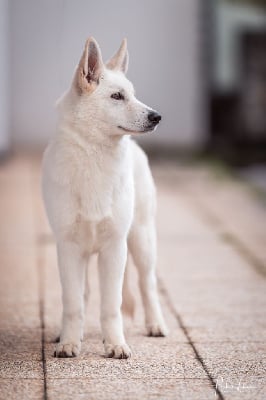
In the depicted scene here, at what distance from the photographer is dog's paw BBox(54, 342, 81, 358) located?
470cm

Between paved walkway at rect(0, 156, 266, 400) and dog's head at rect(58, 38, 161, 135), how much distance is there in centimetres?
118

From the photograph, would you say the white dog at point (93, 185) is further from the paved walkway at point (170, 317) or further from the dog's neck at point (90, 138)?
the paved walkway at point (170, 317)

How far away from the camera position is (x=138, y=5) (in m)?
16.5

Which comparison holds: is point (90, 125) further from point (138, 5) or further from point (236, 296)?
point (138, 5)

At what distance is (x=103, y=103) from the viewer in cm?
470

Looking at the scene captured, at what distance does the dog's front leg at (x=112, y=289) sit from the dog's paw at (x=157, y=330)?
46 centimetres

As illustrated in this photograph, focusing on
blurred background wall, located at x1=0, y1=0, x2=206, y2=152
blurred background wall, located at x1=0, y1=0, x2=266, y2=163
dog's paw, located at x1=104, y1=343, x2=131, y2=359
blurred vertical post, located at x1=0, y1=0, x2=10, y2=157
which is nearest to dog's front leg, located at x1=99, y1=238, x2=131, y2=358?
dog's paw, located at x1=104, y1=343, x2=131, y2=359

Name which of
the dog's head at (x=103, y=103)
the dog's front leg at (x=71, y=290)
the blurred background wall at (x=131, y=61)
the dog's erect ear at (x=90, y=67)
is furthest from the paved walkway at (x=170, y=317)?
the blurred background wall at (x=131, y=61)

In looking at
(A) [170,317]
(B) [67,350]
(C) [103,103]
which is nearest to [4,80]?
(A) [170,317]

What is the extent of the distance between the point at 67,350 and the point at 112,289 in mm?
392

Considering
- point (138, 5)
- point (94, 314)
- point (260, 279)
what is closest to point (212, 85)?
point (138, 5)

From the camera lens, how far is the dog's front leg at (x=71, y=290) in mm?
4770

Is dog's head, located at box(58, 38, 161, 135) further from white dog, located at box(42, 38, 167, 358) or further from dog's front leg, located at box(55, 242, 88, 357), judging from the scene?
dog's front leg, located at box(55, 242, 88, 357)

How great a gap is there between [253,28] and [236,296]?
14001mm
